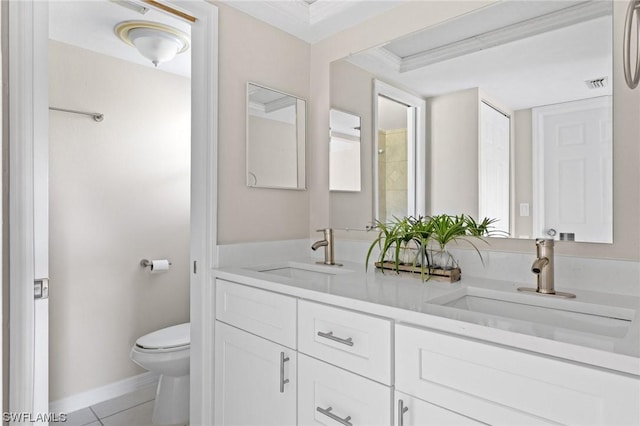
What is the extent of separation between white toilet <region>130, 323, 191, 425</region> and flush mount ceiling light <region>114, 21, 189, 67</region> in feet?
5.26

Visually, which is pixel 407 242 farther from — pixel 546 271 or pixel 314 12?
pixel 314 12

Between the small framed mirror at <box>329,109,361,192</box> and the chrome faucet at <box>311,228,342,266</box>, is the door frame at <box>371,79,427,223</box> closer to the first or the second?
the small framed mirror at <box>329,109,361,192</box>

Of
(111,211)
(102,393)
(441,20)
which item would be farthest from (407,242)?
(102,393)

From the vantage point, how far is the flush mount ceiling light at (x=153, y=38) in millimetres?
2053

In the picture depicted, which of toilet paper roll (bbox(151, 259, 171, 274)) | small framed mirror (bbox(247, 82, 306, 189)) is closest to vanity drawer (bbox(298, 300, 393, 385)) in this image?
small framed mirror (bbox(247, 82, 306, 189))

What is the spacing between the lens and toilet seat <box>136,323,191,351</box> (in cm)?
204

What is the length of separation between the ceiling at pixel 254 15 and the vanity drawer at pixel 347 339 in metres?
1.40

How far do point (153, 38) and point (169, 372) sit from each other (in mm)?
1775

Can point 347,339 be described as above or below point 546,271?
below

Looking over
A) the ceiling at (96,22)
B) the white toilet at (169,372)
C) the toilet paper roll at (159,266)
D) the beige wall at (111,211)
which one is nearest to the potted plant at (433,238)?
the white toilet at (169,372)

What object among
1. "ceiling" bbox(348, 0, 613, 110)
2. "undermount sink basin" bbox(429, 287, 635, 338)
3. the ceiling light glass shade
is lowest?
"undermount sink basin" bbox(429, 287, 635, 338)

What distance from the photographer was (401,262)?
64.7 inches

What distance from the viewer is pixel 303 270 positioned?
6.32ft

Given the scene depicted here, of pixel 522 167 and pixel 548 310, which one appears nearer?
pixel 548 310
